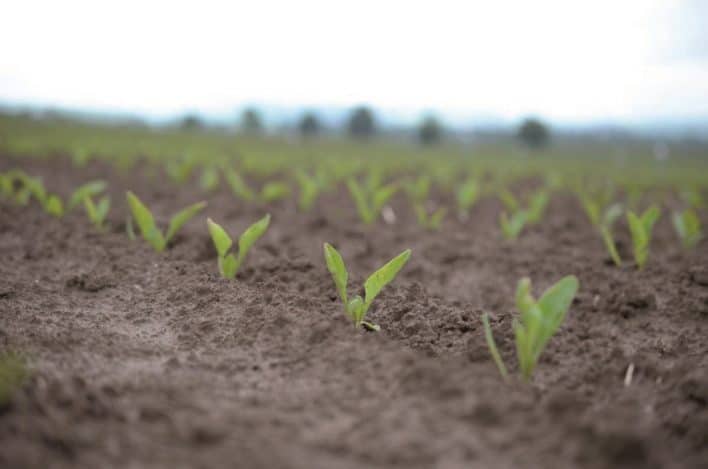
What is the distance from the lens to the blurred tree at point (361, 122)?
50875 millimetres

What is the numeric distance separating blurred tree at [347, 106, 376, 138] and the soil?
48.2 meters

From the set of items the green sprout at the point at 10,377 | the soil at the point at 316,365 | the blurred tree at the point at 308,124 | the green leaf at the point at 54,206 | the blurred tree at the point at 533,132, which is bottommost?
the soil at the point at 316,365

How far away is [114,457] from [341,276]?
1116 mm

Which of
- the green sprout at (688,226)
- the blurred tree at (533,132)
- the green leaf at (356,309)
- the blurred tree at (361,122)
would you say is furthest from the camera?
the blurred tree at (361,122)

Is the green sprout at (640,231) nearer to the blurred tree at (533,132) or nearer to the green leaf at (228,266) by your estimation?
the green leaf at (228,266)

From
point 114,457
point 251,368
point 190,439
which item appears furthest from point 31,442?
point 251,368

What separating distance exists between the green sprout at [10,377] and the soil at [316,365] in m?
0.04

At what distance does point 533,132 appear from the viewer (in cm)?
4616

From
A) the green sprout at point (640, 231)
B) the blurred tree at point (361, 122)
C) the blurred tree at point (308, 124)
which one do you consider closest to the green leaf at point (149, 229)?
the green sprout at point (640, 231)

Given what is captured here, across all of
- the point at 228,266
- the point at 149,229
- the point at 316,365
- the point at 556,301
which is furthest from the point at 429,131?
the point at 316,365

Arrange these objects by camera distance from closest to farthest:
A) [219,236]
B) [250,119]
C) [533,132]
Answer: [219,236], [533,132], [250,119]

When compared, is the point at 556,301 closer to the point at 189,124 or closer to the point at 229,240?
the point at 229,240

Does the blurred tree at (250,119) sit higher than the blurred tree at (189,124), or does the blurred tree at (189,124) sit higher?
the blurred tree at (250,119)

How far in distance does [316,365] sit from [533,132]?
157 ft
